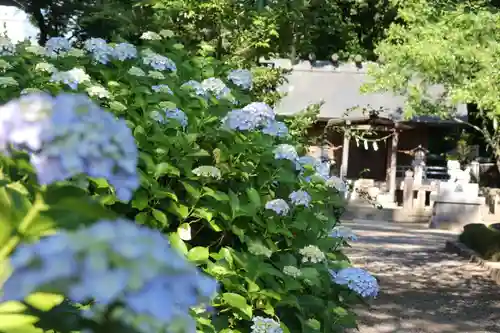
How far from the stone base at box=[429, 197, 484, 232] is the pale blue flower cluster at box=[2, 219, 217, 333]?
21.5 m

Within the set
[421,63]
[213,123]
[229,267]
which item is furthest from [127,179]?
[421,63]

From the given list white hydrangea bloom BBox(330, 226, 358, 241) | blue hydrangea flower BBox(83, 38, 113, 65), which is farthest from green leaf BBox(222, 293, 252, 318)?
blue hydrangea flower BBox(83, 38, 113, 65)

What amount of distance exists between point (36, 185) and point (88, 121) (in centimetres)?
15

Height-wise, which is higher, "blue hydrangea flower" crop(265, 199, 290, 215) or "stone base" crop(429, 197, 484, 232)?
"blue hydrangea flower" crop(265, 199, 290, 215)

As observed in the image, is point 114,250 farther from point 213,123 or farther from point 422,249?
point 422,249

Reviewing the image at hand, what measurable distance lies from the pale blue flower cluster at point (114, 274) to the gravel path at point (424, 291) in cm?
457

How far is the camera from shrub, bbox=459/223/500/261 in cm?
1270

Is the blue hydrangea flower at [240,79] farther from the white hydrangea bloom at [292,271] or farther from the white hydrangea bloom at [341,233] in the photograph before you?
the white hydrangea bloom at [292,271]

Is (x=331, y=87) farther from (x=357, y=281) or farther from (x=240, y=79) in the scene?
(x=357, y=281)

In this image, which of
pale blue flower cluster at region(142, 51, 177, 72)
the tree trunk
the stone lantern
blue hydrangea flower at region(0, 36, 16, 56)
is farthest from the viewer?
the stone lantern

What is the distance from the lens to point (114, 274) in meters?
0.77

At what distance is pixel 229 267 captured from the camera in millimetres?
2795

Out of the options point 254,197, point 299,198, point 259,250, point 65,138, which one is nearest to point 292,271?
point 259,250

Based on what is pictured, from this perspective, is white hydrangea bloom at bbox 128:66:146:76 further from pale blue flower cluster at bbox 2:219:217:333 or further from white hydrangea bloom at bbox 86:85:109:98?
pale blue flower cluster at bbox 2:219:217:333
